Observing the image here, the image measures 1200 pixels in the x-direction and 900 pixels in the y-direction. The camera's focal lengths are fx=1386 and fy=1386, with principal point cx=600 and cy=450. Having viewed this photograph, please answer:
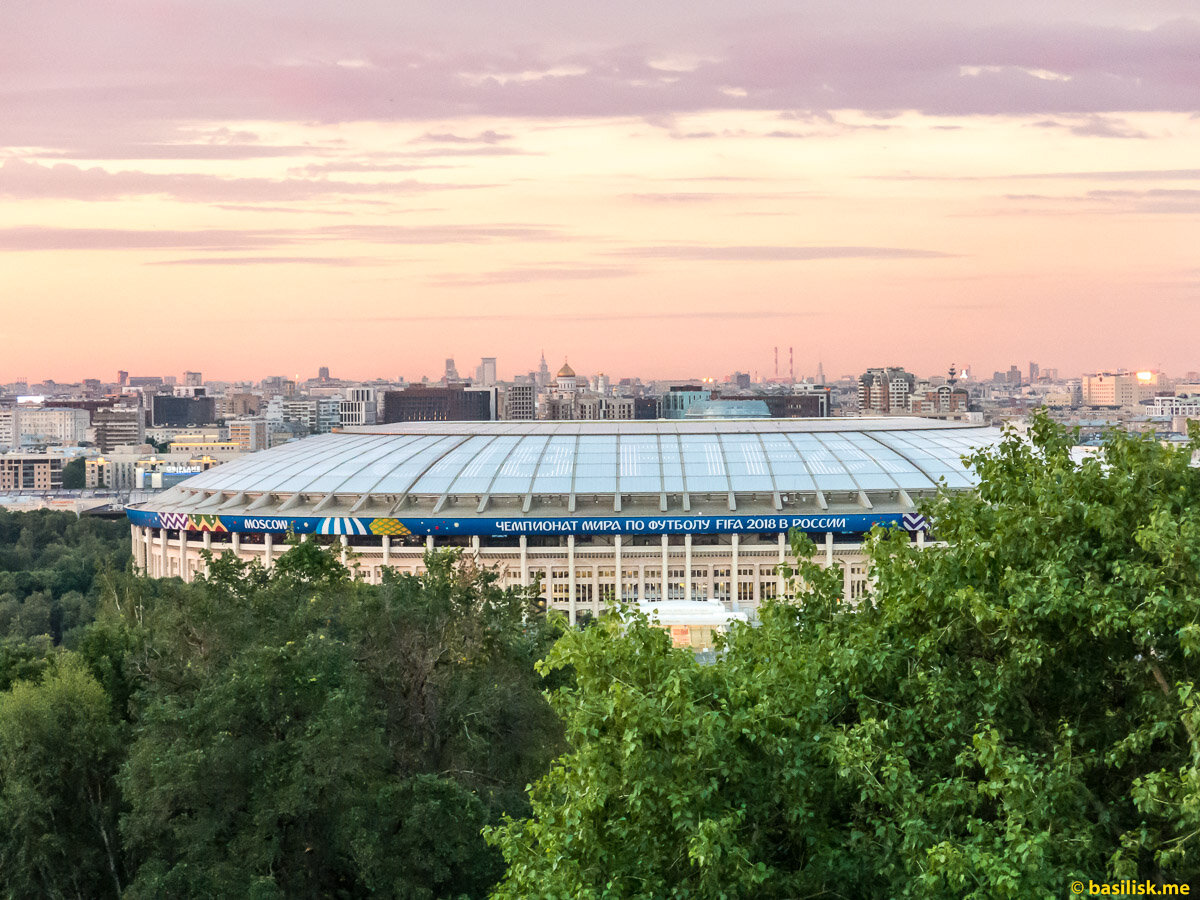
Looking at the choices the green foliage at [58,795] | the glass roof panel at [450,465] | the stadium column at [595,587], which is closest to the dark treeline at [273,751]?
the green foliage at [58,795]

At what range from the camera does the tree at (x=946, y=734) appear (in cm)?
1641

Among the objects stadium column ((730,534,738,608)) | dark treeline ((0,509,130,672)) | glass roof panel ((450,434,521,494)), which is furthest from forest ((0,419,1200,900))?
glass roof panel ((450,434,521,494))

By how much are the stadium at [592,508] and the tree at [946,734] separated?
46.8m

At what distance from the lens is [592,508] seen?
73.6 meters

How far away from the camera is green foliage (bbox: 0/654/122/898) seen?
2789 centimetres

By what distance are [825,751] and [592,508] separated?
55.7m

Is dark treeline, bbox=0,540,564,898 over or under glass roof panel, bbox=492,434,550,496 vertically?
under

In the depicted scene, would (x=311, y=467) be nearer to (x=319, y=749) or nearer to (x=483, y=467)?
(x=483, y=467)

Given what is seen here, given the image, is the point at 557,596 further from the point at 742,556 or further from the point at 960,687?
the point at 960,687

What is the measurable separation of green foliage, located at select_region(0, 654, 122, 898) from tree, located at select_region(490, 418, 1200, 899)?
12.8 m

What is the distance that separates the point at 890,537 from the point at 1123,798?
5969mm

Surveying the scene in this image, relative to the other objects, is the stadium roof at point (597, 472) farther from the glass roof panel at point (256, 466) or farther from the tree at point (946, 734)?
the tree at point (946, 734)

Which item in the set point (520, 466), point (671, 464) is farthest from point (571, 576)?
point (671, 464)

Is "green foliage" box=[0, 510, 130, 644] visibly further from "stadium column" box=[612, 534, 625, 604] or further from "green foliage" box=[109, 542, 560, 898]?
"green foliage" box=[109, 542, 560, 898]
